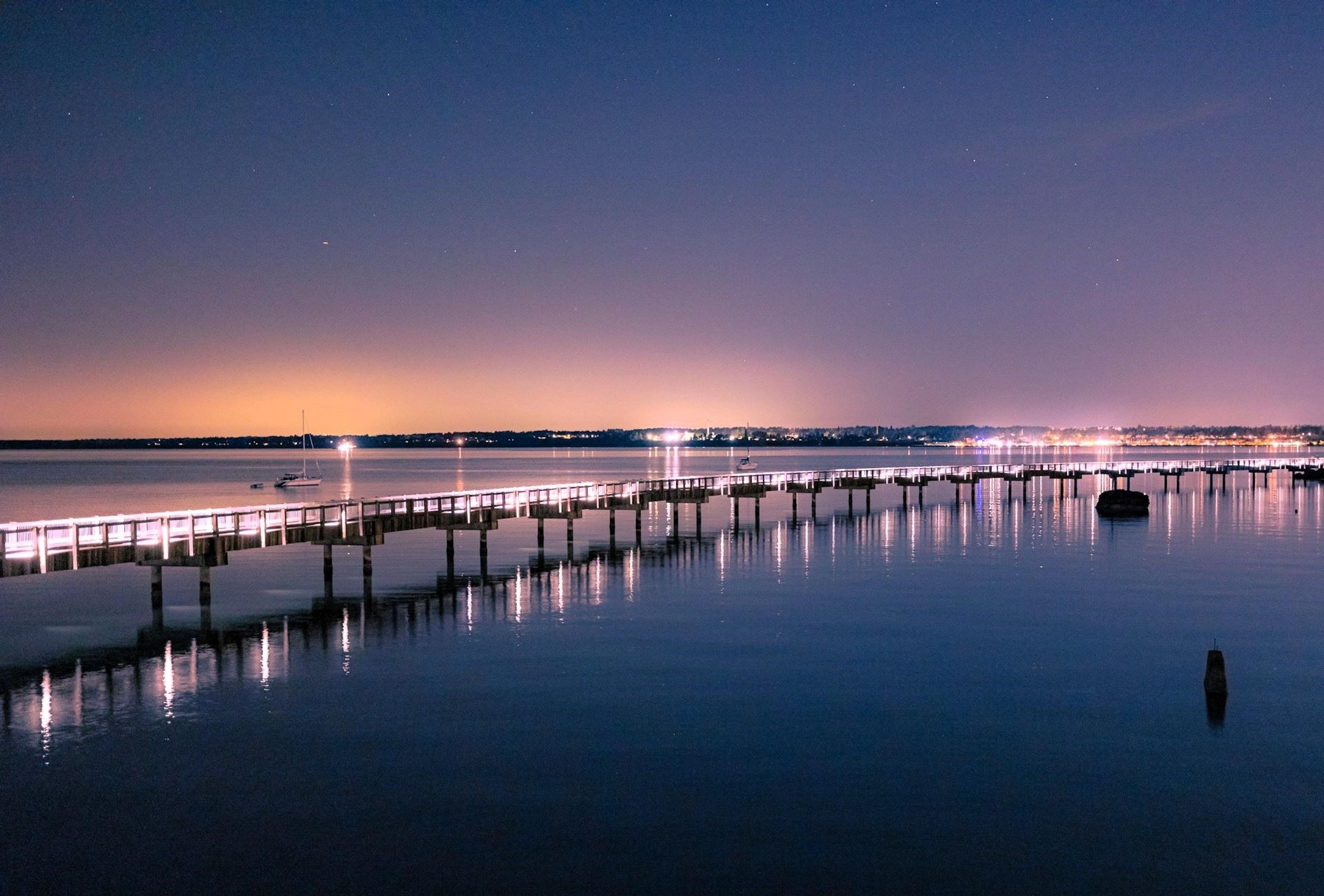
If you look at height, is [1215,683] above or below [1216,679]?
below

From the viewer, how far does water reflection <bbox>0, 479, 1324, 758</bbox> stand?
94.9 feet

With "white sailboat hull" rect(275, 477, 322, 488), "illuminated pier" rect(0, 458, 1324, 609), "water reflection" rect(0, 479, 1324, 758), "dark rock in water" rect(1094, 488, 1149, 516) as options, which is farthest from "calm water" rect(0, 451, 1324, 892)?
"white sailboat hull" rect(275, 477, 322, 488)

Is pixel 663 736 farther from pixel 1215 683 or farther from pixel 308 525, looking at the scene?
pixel 308 525

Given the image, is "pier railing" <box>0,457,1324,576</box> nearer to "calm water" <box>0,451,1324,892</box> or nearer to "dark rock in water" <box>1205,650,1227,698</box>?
"calm water" <box>0,451,1324,892</box>

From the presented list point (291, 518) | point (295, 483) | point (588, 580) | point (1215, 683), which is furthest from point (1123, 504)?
point (295, 483)

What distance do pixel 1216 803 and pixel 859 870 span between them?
7.64 m

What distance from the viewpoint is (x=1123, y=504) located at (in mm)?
91438

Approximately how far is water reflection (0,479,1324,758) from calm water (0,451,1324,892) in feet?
0.90

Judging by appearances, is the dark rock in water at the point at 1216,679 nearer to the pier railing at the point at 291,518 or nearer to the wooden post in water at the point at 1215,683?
the wooden post in water at the point at 1215,683

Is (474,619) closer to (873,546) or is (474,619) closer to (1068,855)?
(1068,855)

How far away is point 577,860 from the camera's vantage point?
1780 centimetres

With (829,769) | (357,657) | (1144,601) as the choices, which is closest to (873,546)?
(1144,601)

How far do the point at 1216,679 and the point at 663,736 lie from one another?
14226mm

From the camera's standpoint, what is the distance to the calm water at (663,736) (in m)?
17.9
